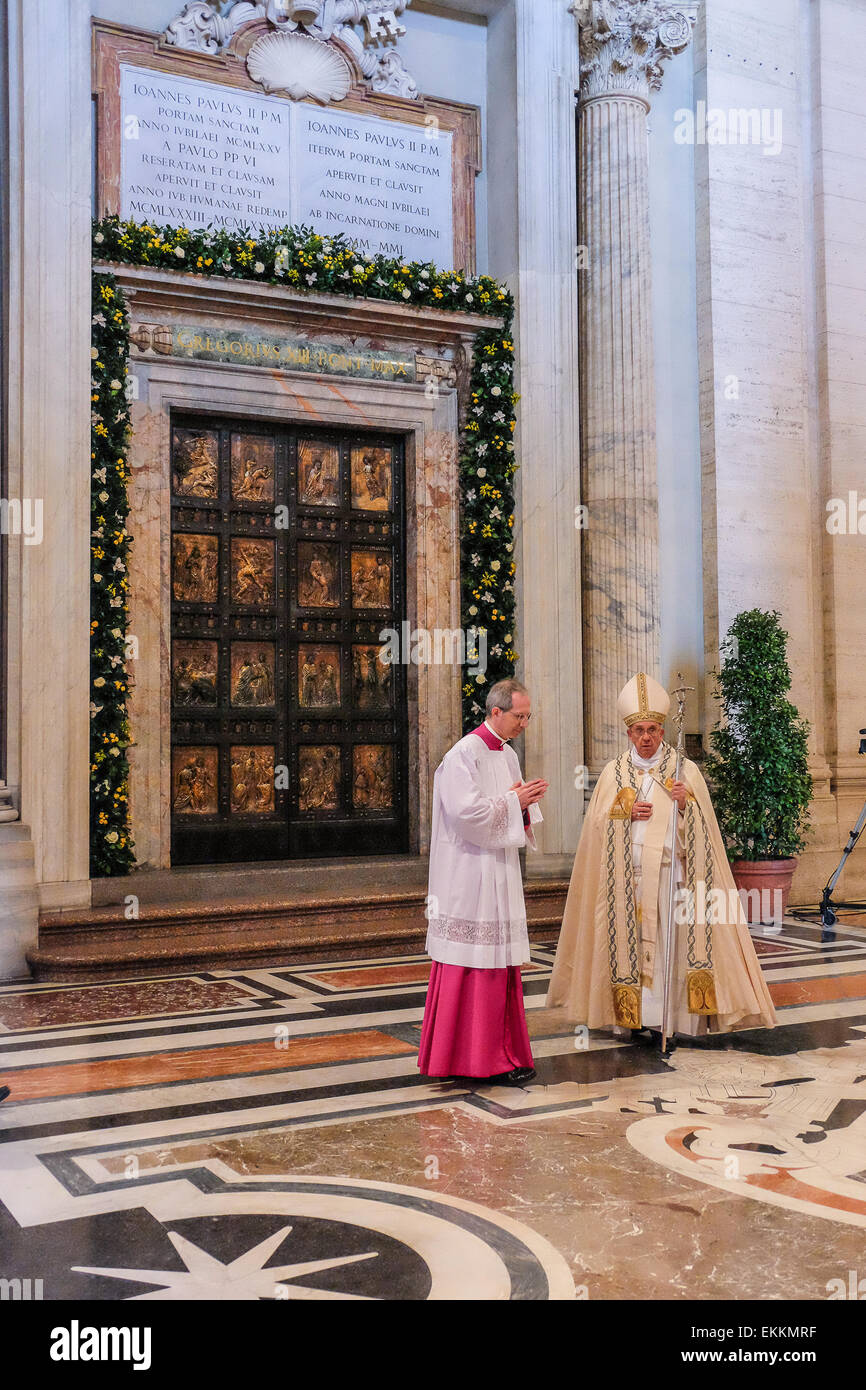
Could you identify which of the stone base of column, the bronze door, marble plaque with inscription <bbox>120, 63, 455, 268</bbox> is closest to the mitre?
the stone base of column

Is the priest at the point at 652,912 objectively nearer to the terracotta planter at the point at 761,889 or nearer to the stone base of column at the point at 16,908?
the stone base of column at the point at 16,908

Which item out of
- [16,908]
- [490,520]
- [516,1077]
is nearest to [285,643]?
[490,520]

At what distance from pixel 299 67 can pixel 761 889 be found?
708 cm

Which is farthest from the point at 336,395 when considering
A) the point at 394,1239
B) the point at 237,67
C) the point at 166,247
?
the point at 394,1239

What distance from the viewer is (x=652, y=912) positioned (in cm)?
588

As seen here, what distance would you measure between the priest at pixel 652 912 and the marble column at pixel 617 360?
4.15 metres

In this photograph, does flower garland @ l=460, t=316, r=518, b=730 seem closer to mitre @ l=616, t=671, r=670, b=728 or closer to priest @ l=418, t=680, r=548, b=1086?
mitre @ l=616, t=671, r=670, b=728

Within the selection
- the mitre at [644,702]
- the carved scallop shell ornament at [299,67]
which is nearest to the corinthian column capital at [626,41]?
the carved scallop shell ornament at [299,67]

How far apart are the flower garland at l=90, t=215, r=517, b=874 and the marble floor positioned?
7.85 ft

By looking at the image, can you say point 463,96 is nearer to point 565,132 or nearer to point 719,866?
point 565,132

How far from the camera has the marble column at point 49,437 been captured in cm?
800

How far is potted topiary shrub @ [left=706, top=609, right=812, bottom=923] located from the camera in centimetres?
976

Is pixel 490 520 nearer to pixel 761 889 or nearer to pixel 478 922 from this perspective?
pixel 761 889

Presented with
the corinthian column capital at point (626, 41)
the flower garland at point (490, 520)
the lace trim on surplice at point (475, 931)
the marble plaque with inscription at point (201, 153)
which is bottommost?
the lace trim on surplice at point (475, 931)
